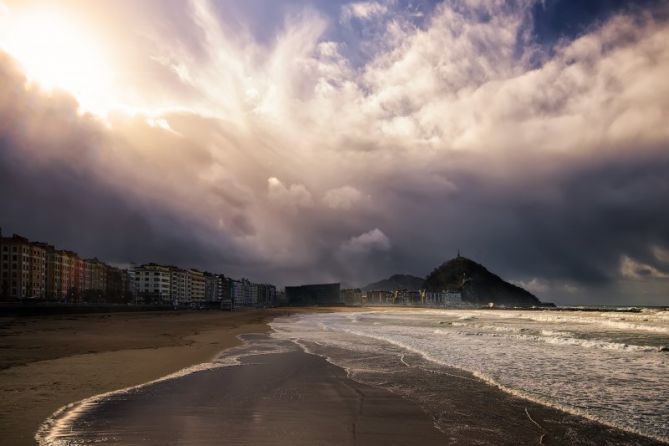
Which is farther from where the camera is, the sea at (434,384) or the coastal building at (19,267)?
the coastal building at (19,267)

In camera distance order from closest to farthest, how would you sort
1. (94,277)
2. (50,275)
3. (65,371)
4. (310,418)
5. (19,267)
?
(310,418) → (65,371) → (19,267) → (50,275) → (94,277)

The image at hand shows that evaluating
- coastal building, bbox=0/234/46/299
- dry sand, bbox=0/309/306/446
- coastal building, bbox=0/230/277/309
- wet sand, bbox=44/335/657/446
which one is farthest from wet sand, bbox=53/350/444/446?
coastal building, bbox=0/234/46/299

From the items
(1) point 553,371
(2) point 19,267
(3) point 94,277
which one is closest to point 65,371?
(1) point 553,371

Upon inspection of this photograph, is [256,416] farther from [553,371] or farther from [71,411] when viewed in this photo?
[553,371]

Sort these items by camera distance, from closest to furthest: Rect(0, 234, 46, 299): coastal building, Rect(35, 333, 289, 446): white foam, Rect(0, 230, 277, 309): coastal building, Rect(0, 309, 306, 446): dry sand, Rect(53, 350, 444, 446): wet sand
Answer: Rect(35, 333, 289, 446): white foam → Rect(53, 350, 444, 446): wet sand → Rect(0, 309, 306, 446): dry sand → Rect(0, 234, 46, 299): coastal building → Rect(0, 230, 277, 309): coastal building

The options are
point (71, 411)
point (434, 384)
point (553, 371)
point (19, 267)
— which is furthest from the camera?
point (19, 267)

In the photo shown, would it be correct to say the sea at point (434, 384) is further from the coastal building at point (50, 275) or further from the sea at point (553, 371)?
the coastal building at point (50, 275)

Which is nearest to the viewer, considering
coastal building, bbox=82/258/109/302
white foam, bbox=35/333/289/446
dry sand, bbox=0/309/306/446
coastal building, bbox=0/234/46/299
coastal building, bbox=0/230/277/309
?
white foam, bbox=35/333/289/446

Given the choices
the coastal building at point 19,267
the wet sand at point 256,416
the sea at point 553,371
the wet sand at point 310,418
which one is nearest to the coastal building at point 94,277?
the coastal building at point 19,267

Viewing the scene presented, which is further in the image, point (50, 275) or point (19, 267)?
point (50, 275)

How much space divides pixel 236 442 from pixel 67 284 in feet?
605

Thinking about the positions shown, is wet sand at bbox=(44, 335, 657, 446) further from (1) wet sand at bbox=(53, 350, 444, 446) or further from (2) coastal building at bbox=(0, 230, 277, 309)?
(2) coastal building at bbox=(0, 230, 277, 309)

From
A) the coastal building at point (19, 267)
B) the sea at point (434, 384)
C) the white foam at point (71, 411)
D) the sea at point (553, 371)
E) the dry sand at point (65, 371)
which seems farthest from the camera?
the coastal building at point (19, 267)

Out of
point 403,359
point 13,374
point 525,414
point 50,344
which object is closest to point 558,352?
point 403,359
